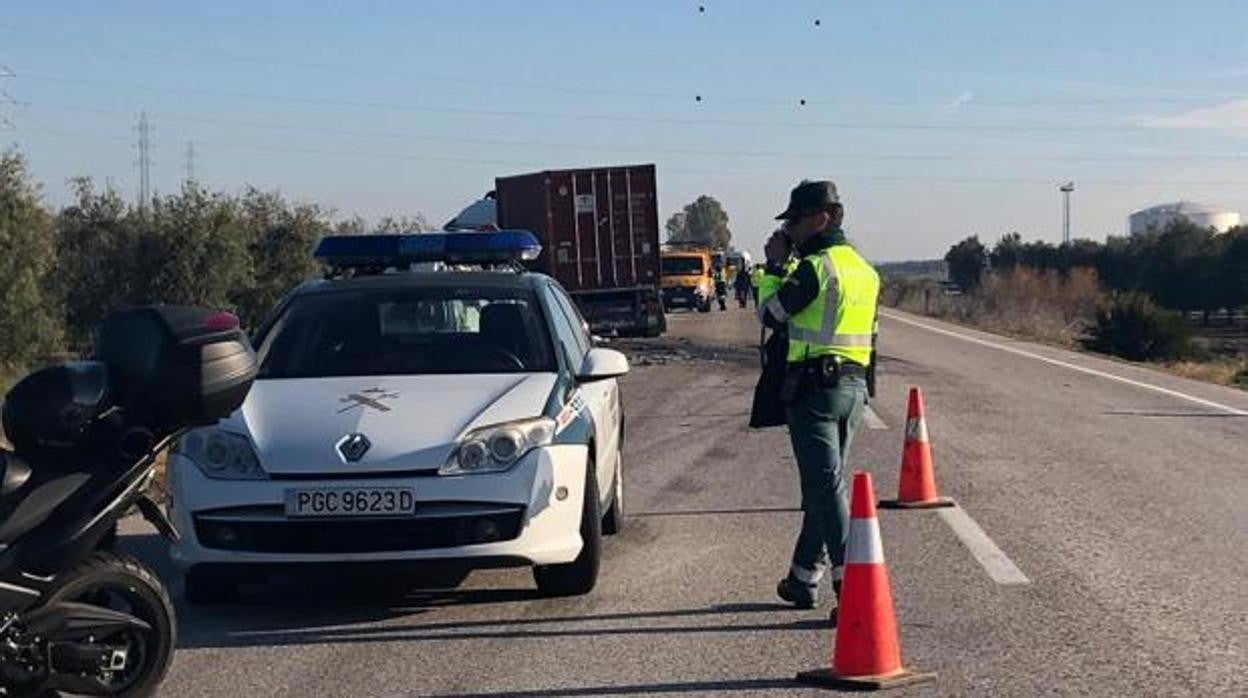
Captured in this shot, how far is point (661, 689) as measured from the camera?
632cm

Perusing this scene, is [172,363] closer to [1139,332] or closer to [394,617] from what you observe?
[394,617]

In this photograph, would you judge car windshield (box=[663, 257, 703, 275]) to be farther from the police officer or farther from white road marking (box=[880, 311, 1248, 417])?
the police officer

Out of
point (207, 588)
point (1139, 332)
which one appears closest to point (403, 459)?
point (207, 588)

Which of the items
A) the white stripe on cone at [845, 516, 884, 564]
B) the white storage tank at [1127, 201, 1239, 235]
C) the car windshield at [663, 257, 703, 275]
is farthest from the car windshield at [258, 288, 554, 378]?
the white storage tank at [1127, 201, 1239, 235]

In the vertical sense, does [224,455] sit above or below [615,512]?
above

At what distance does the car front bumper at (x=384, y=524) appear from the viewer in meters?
7.35

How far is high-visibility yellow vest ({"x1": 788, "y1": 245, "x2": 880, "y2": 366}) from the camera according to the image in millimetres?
7531

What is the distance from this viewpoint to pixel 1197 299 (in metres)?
75.2

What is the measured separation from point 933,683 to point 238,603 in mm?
3445

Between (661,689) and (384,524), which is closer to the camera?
(661,689)

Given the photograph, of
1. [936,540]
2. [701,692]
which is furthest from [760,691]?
[936,540]

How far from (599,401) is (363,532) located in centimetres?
184

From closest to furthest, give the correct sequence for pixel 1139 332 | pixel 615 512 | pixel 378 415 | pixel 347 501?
pixel 347 501 < pixel 378 415 < pixel 615 512 < pixel 1139 332

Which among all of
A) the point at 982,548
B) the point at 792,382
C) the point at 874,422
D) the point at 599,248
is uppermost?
the point at 599,248
